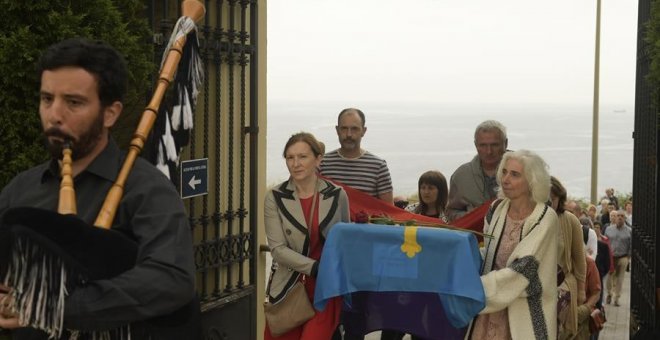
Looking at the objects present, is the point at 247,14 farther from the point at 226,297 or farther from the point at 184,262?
the point at 184,262

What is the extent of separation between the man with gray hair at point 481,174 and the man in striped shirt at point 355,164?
0.57 metres

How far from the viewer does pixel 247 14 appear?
265 inches

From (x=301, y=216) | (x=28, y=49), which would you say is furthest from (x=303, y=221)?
(x=28, y=49)

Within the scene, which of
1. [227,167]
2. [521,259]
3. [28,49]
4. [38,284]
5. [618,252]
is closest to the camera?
[38,284]

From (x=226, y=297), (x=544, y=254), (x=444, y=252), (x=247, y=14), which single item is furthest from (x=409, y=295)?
(x=247, y=14)

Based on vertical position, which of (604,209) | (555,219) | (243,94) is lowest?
(604,209)

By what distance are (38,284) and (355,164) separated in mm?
4970

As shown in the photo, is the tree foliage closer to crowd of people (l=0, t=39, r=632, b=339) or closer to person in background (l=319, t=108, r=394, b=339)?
crowd of people (l=0, t=39, r=632, b=339)

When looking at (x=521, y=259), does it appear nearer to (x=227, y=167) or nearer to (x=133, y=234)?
(x=227, y=167)

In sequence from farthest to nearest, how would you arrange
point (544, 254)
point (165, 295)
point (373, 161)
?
point (373, 161)
point (544, 254)
point (165, 295)

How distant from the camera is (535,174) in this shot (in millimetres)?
5453

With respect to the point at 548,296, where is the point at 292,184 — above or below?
above

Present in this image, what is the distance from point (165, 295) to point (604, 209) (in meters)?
17.0

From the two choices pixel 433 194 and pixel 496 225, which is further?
pixel 433 194
